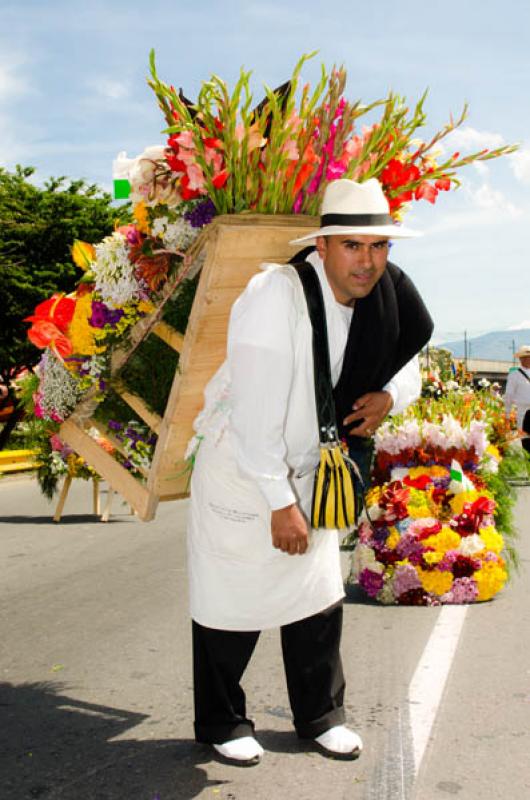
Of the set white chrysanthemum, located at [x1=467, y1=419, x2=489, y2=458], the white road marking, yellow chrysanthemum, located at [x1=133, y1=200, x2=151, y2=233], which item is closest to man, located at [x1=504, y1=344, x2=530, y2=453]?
white chrysanthemum, located at [x1=467, y1=419, x2=489, y2=458]

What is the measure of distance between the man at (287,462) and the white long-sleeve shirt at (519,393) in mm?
10858

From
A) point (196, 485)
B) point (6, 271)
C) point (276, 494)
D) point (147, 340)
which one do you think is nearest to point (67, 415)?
point (147, 340)

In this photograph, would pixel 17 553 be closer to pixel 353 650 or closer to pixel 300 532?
pixel 353 650

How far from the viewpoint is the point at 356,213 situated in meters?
3.79

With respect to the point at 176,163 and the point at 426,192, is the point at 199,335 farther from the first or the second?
the point at 426,192

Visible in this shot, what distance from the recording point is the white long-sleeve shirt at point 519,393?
14.7 metres

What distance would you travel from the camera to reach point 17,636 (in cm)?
625

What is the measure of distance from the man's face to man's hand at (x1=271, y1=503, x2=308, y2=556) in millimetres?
820

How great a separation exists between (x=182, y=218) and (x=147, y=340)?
69 cm

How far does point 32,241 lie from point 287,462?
28.3 meters

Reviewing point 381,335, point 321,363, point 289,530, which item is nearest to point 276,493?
point 289,530

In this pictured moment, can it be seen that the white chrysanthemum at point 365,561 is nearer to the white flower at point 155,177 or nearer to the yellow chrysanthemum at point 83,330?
the yellow chrysanthemum at point 83,330

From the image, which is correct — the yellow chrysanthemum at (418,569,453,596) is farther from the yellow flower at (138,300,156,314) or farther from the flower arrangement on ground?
the yellow flower at (138,300,156,314)

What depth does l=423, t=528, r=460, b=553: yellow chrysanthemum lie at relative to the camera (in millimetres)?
6648
